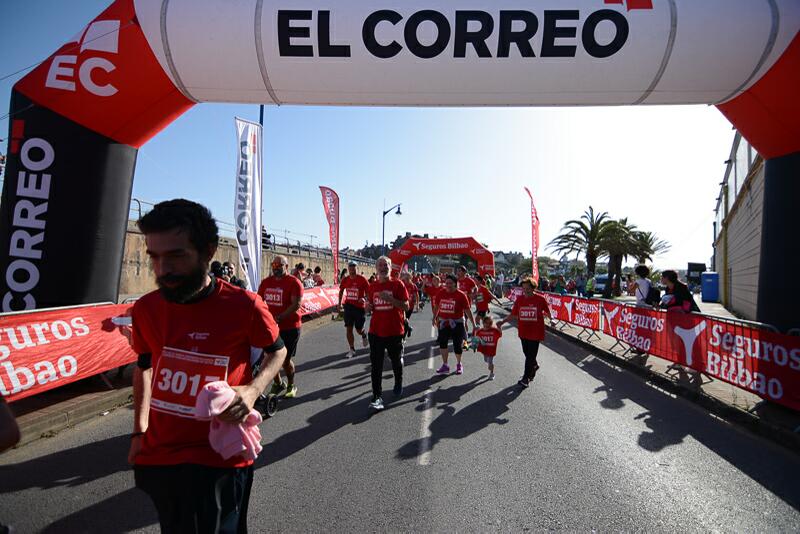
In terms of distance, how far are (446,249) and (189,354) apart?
21893mm

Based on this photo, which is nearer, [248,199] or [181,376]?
[181,376]

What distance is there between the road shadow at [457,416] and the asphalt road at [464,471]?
1.1 inches

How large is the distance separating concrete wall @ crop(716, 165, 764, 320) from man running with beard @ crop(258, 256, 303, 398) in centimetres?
1241

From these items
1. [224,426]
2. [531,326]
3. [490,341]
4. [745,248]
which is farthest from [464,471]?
[745,248]

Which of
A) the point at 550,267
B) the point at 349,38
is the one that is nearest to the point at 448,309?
the point at 349,38

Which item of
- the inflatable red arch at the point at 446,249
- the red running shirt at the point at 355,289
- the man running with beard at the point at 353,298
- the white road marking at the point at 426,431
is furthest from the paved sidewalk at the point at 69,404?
the inflatable red arch at the point at 446,249

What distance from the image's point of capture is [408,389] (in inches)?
273

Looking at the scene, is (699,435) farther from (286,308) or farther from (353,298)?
(353,298)

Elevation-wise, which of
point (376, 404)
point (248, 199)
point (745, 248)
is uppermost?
point (745, 248)

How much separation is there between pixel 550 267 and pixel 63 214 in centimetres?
10787

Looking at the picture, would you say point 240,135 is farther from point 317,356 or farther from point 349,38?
point 317,356

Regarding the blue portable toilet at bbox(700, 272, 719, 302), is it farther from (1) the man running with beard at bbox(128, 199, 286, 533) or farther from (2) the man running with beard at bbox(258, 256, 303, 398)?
(1) the man running with beard at bbox(128, 199, 286, 533)

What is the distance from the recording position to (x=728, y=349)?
648cm

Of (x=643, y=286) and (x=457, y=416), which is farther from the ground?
(x=643, y=286)
